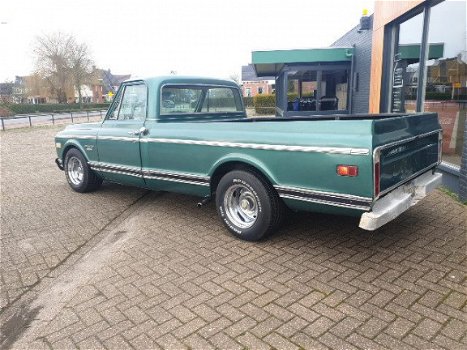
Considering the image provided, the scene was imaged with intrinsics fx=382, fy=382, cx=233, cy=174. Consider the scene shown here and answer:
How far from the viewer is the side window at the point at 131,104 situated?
499cm

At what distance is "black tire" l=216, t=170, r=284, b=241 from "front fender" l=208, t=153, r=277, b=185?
0.12m

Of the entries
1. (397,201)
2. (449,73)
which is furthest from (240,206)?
(449,73)

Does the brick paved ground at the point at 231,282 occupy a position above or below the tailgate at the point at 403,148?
below

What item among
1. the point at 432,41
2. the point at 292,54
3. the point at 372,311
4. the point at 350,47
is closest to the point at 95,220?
the point at 372,311

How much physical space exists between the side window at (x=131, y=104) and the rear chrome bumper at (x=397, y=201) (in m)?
3.10

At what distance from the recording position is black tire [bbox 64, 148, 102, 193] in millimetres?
6086

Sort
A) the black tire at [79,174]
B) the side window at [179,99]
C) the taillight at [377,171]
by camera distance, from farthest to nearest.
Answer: the black tire at [79,174] → the side window at [179,99] → the taillight at [377,171]

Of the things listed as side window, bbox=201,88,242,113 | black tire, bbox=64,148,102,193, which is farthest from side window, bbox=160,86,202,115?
black tire, bbox=64,148,102,193

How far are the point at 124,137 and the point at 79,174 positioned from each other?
185cm

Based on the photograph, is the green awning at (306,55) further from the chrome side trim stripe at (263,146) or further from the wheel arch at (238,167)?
the wheel arch at (238,167)

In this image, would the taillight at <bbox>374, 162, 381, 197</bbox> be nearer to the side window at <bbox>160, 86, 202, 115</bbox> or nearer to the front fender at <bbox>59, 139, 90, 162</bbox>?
the side window at <bbox>160, 86, 202, 115</bbox>

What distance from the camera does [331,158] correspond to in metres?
3.16

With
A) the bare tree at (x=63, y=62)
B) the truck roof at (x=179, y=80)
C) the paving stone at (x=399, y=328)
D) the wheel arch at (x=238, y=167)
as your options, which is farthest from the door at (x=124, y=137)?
the bare tree at (x=63, y=62)

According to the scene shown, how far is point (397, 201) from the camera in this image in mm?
3355
